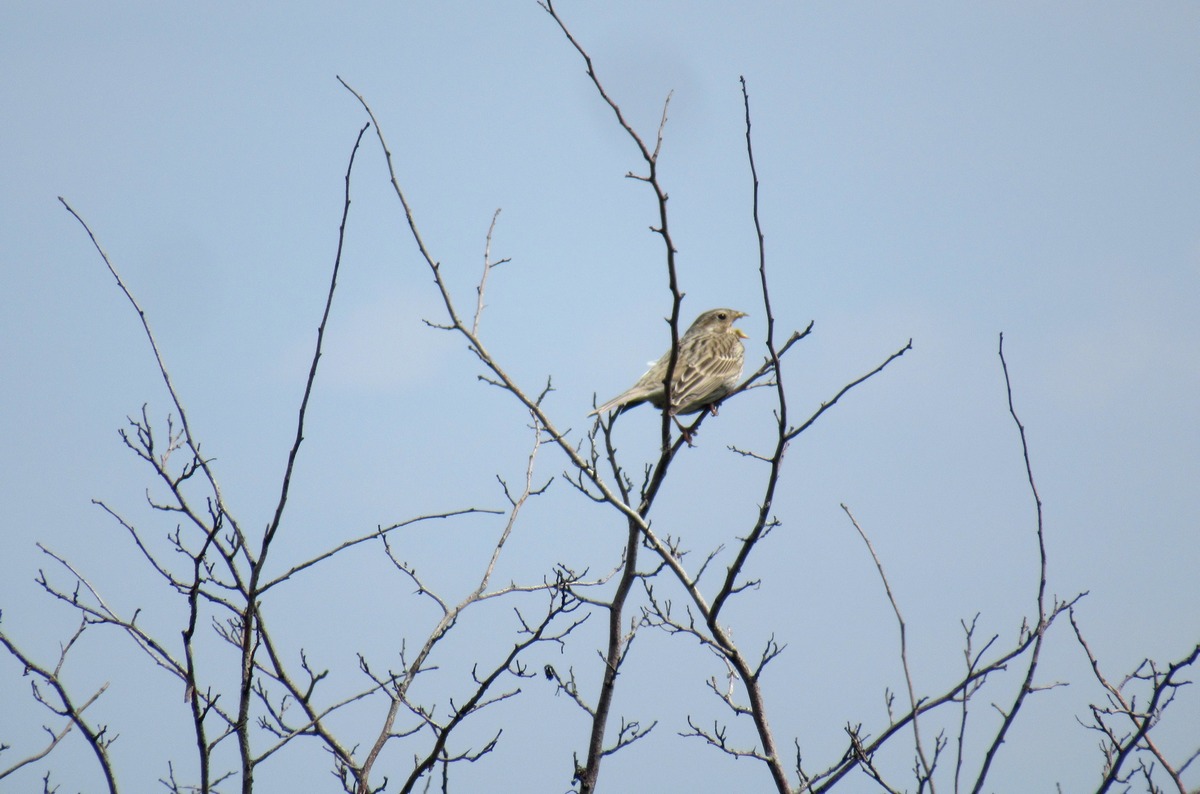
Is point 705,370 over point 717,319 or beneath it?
beneath

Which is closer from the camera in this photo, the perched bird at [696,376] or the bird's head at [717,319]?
the perched bird at [696,376]

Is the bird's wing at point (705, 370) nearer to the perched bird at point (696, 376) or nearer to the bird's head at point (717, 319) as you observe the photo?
the perched bird at point (696, 376)

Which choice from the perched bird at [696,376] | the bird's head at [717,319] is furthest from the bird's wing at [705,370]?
the bird's head at [717,319]

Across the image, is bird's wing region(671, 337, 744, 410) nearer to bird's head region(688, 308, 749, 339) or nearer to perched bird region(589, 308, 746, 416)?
perched bird region(589, 308, 746, 416)

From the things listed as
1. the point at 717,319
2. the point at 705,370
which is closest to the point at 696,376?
the point at 705,370

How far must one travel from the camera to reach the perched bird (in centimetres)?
885

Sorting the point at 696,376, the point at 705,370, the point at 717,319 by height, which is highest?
the point at 717,319

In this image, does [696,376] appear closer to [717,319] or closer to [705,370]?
[705,370]

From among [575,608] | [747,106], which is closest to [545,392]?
[575,608]

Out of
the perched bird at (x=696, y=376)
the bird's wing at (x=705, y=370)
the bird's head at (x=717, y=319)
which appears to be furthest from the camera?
the bird's head at (x=717, y=319)

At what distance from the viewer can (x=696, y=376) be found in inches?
365

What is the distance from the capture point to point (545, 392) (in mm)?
5695

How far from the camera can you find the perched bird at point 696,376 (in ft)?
29.0

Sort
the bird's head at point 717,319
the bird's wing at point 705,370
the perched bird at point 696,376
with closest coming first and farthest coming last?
1. the perched bird at point 696,376
2. the bird's wing at point 705,370
3. the bird's head at point 717,319
